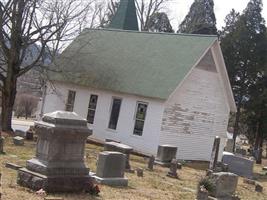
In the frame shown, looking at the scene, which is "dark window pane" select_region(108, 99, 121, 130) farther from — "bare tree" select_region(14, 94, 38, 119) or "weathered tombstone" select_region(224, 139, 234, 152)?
"bare tree" select_region(14, 94, 38, 119)

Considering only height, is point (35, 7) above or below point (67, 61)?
above

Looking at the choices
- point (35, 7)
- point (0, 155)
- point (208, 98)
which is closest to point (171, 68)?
point (208, 98)

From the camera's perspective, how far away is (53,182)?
36.7ft

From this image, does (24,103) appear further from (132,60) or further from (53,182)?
(53,182)

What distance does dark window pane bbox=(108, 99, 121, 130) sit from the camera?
2691 centimetres

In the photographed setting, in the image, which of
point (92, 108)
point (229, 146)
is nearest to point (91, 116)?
point (92, 108)

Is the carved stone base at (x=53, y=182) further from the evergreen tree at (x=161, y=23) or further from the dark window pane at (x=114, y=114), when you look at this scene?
the evergreen tree at (x=161, y=23)

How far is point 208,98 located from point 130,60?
472 cm

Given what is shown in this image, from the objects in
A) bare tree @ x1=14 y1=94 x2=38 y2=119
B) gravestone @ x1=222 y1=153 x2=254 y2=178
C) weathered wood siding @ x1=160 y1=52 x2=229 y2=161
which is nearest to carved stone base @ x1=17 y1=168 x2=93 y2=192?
gravestone @ x1=222 y1=153 x2=254 y2=178

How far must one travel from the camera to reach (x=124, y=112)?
26.4m

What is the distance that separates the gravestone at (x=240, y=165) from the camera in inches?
886

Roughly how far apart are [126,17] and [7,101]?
15009 millimetres

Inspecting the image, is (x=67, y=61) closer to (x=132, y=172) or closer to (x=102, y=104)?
(x=102, y=104)

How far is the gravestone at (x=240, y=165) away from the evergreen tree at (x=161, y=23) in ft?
99.6
